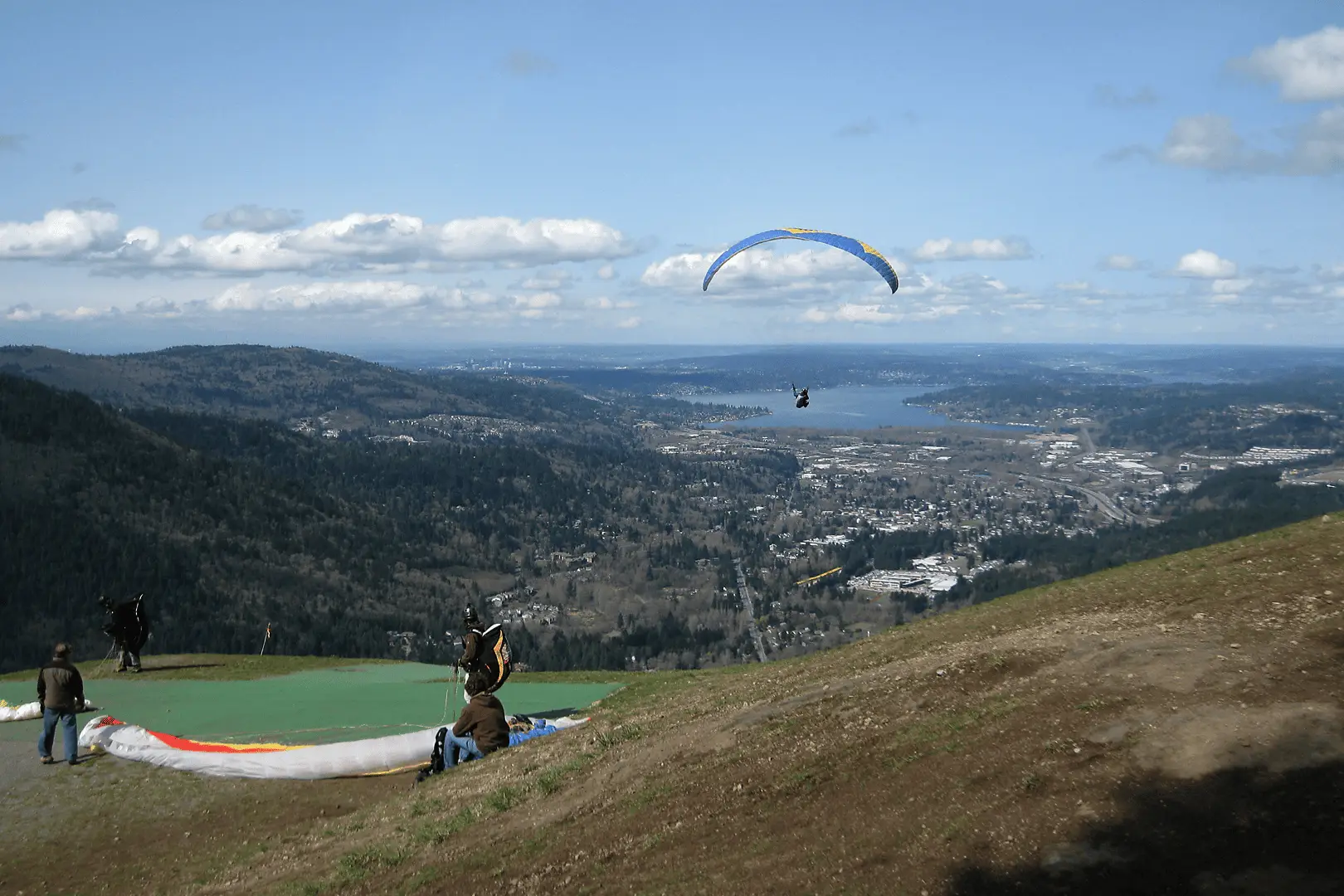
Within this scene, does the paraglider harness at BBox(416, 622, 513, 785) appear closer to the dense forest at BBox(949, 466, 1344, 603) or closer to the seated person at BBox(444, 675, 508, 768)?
the seated person at BBox(444, 675, 508, 768)

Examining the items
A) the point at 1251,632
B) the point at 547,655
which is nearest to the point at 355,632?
the point at 547,655

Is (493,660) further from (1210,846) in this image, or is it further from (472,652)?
(1210,846)

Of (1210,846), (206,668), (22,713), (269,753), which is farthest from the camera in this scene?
(206,668)

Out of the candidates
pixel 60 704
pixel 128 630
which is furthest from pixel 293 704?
pixel 128 630

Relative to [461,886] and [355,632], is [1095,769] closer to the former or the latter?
[461,886]

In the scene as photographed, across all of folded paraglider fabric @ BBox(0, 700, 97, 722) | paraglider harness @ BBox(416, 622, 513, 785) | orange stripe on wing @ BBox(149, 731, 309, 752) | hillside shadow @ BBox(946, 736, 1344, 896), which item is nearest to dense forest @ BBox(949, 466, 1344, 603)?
paraglider harness @ BBox(416, 622, 513, 785)
